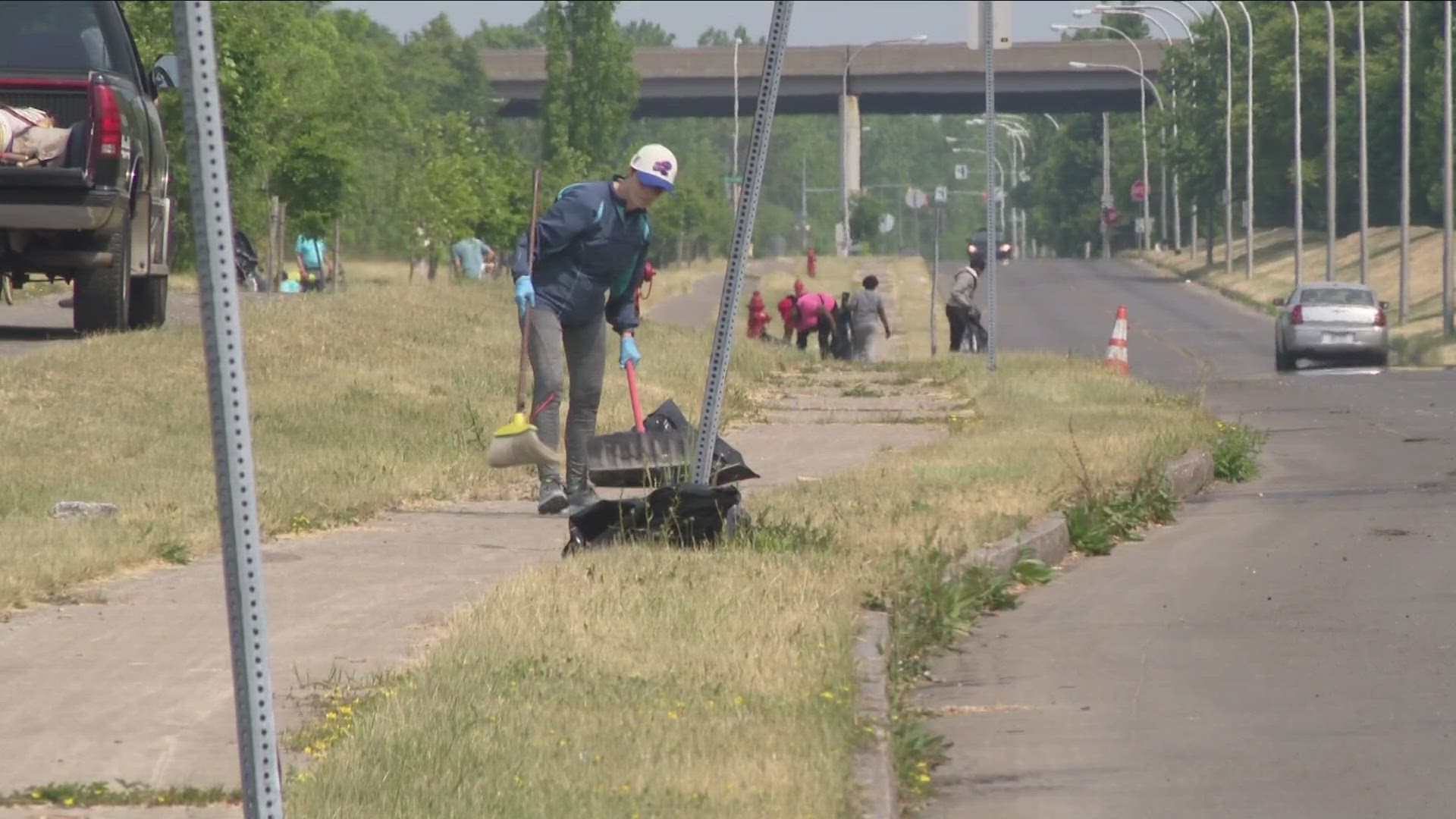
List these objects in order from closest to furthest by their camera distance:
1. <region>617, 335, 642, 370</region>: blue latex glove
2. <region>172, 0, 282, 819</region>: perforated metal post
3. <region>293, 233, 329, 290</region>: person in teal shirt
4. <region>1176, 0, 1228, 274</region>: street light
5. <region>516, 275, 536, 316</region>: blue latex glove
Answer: <region>172, 0, 282, 819</region>: perforated metal post < <region>516, 275, 536, 316</region>: blue latex glove < <region>617, 335, 642, 370</region>: blue latex glove < <region>293, 233, 329, 290</region>: person in teal shirt < <region>1176, 0, 1228, 274</region>: street light

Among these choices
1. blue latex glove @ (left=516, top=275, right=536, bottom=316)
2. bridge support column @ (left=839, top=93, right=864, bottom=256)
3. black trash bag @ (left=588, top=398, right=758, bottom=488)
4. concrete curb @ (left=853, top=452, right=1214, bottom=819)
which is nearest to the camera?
concrete curb @ (left=853, top=452, right=1214, bottom=819)

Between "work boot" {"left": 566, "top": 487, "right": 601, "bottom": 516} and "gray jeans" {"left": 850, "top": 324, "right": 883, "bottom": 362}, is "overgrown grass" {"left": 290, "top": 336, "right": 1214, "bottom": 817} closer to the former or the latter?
"work boot" {"left": 566, "top": 487, "right": 601, "bottom": 516}

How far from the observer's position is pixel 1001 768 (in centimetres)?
687

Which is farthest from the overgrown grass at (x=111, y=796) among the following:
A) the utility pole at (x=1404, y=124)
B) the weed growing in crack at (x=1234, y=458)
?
the utility pole at (x=1404, y=124)

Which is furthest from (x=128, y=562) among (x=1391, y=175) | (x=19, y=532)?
(x=1391, y=175)

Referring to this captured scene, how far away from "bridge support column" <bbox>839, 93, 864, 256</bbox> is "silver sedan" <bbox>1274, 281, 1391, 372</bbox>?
53599mm

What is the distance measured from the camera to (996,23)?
2422 centimetres

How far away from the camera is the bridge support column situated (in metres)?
94.4

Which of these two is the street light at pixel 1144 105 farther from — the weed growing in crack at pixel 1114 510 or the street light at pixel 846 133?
the weed growing in crack at pixel 1114 510

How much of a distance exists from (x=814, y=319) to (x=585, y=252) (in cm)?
2846

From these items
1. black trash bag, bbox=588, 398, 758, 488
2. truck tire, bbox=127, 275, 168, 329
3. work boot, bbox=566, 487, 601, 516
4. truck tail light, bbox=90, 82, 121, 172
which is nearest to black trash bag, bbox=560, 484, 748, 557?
black trash bag, bbox=588, 398, 758, 488

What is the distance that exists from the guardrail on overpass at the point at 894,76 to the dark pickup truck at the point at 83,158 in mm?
76315

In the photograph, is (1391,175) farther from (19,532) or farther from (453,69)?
(19,532)

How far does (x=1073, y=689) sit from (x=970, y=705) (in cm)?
43
